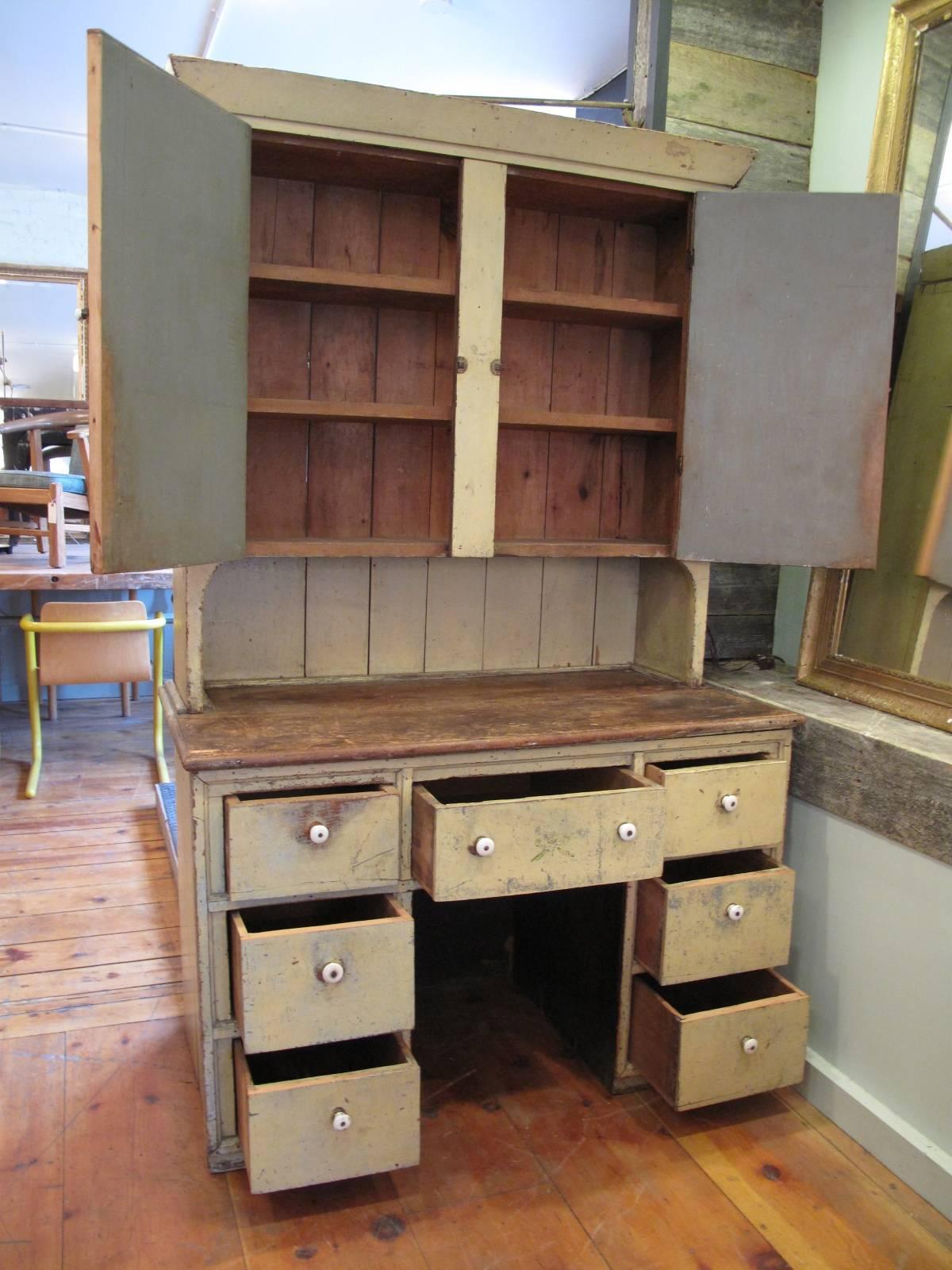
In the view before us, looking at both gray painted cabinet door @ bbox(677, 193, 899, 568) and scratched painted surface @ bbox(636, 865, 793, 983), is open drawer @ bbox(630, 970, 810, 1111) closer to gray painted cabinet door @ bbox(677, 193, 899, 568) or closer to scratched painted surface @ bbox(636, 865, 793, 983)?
scratched painted surface @ bbox(636, 865, 793, 983)

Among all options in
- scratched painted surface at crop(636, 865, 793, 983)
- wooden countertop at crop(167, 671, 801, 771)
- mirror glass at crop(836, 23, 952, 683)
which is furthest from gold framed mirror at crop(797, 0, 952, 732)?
scratched painted surface at crop(636, 865, 793, 983)

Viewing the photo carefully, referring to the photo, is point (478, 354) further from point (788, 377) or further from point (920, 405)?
point (920, 405)

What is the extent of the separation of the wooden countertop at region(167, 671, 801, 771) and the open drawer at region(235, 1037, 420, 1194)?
19.8 inches

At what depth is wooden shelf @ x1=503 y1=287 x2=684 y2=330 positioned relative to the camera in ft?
6.28

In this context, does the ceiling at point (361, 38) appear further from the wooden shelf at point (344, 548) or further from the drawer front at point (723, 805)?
the drawer front at point (723, 805)

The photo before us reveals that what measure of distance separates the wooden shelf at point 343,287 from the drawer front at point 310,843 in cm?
93

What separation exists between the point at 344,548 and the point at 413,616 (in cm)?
35

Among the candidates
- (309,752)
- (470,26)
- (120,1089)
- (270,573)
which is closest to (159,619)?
(270,573)

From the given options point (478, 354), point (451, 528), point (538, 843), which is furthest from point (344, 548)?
point (538, 843)

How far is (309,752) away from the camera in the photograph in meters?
1.55

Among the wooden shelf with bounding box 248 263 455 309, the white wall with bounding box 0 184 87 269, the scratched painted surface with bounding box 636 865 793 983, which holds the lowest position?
the scratched painted surface with bounding box 636 865 793 983

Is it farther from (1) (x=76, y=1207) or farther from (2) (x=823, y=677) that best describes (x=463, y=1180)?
(2) (x=823, y=677)

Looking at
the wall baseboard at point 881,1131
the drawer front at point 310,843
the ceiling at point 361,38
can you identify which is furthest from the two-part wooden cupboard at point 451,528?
the ceiling at point 361,38

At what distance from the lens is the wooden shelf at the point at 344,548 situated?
5.87 feet
